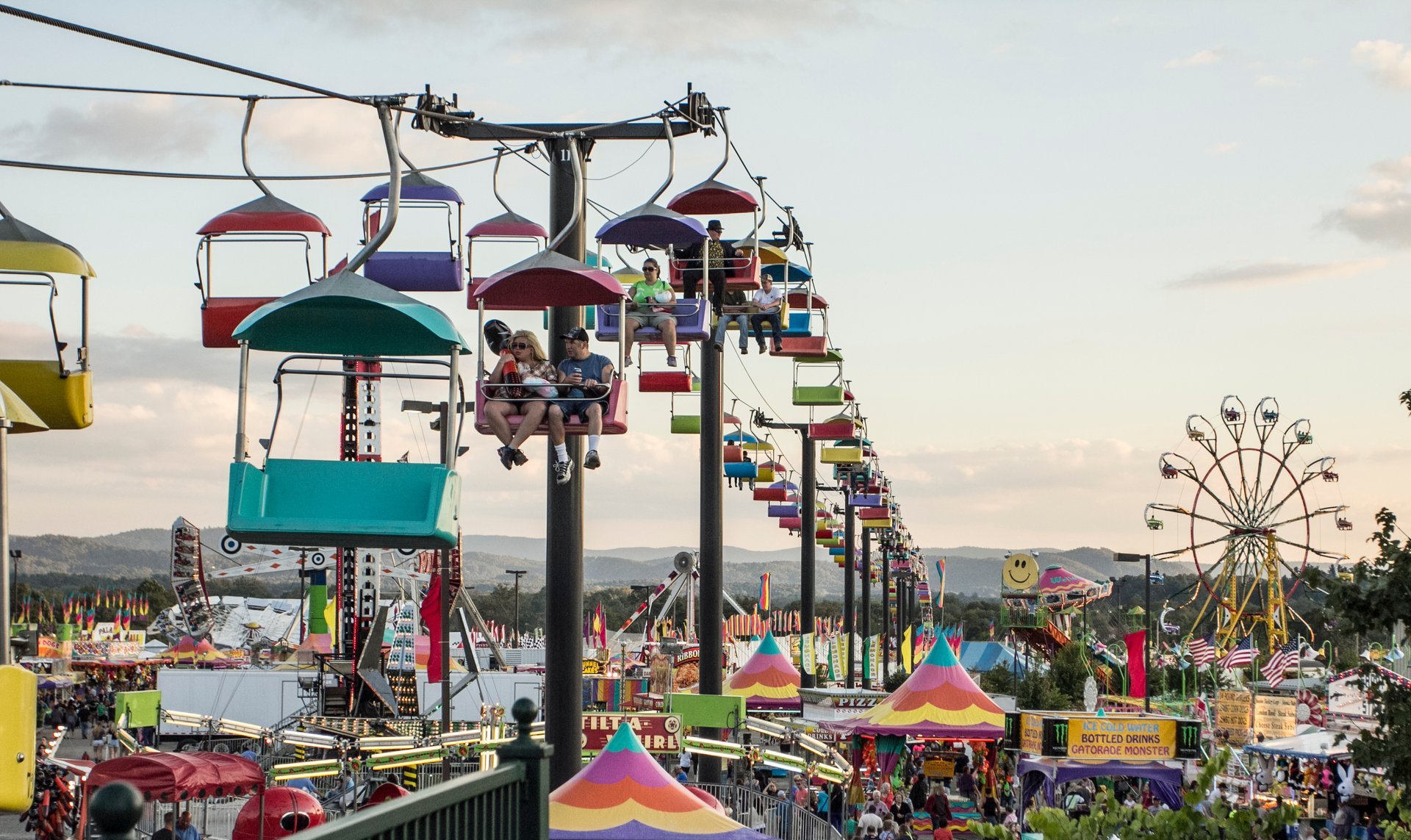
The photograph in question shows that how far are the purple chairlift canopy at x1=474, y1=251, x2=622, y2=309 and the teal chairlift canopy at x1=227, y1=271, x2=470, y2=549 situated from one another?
0.73m

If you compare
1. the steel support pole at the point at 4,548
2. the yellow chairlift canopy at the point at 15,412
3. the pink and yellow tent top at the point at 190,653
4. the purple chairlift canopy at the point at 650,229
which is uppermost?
the purple chairlift canopy at the point at 650,229

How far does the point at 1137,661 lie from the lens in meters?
36.0

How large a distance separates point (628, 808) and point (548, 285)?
161 inches

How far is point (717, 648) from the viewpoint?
19781 mm

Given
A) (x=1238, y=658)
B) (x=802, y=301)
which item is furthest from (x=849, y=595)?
(x=802, y=301)

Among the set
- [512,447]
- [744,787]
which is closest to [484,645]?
[744,787]

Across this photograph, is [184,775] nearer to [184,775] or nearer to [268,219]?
[184,775]

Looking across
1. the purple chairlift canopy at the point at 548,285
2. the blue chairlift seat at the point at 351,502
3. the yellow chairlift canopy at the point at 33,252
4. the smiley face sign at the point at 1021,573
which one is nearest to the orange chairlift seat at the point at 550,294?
the purple chairlift canopy at the point at 548,285

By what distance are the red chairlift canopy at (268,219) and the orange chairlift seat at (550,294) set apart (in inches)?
62.9

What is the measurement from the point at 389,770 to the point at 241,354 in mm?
16558

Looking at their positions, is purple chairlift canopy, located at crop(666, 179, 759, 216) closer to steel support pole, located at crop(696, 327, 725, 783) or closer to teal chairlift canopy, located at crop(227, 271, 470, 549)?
steel support pole, located at crop(696, 327, 725, 783)

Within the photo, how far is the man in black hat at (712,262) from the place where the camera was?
15992 mm

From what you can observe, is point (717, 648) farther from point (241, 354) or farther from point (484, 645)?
point (484, 645)

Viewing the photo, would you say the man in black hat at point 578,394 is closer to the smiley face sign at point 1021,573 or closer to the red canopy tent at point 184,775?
the red canopy tent at point 184,775
